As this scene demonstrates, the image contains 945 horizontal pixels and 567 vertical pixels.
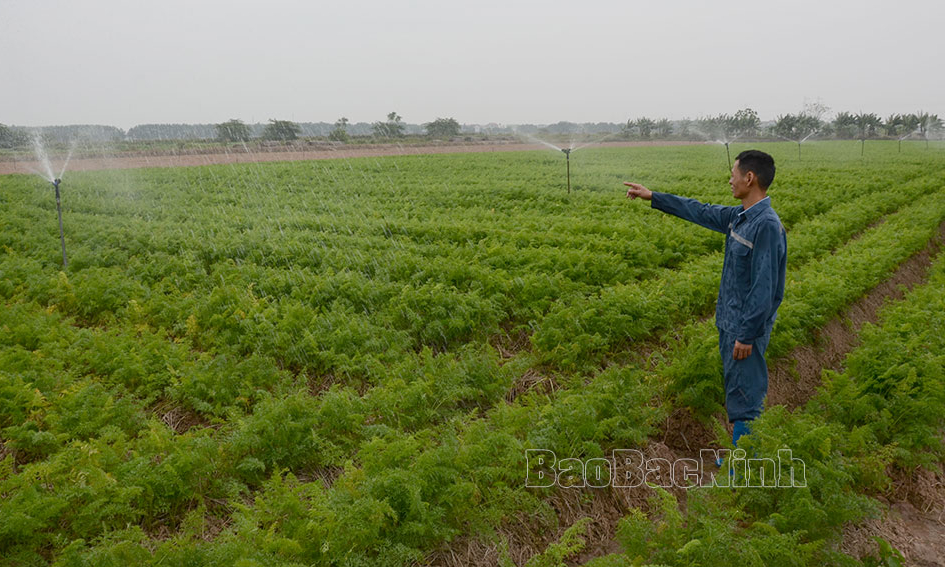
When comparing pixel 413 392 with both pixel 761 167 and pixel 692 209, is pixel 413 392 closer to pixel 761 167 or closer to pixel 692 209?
pixel 692 209

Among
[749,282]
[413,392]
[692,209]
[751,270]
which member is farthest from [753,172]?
[413,392]

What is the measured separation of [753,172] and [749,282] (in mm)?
968

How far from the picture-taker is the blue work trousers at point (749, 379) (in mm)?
5066

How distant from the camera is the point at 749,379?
5.09 m

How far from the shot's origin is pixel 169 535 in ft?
15.2

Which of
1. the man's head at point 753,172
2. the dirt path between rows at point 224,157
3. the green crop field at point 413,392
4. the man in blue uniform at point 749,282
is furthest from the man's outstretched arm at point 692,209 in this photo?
the dirt path between rows at point 224,157

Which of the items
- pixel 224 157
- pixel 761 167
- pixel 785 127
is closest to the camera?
pixel 761 167

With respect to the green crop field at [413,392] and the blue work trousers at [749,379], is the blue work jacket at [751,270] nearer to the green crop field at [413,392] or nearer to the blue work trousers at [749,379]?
the blue work trousers at [749,379]

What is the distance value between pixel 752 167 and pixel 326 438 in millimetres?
4735

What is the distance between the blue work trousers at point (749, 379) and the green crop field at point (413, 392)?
29 centimetres

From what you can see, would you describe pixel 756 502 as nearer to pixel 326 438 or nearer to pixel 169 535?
pixel 326 438

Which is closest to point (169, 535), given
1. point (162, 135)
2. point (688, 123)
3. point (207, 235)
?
point (207, 235)

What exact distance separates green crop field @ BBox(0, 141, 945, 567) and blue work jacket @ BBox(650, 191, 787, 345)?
828 mm

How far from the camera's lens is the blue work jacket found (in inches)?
187
